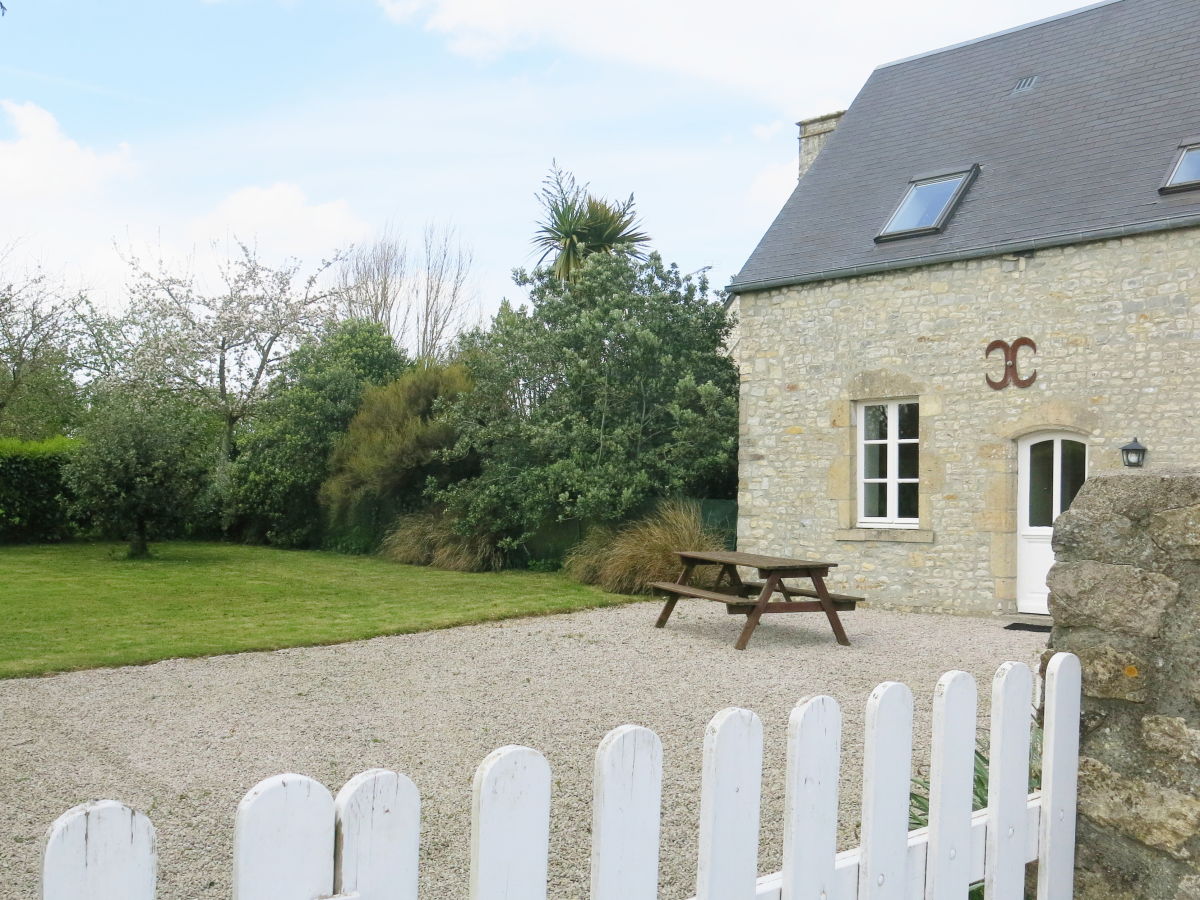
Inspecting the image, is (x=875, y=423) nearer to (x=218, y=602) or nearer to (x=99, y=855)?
(x=218, y=602)

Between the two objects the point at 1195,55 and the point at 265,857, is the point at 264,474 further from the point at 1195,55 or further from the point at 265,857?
the point at 265,857

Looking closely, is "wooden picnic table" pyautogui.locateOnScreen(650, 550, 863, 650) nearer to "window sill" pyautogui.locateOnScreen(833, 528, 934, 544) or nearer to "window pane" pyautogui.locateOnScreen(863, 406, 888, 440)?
"window sill" pyautogui.locateOnScreen(833, 528, 934, 544)

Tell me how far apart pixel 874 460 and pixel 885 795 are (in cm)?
1041

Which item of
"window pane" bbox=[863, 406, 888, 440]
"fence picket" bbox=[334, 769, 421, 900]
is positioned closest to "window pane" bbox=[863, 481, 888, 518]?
"window pane" bbox=[863, 406, 888, 440]

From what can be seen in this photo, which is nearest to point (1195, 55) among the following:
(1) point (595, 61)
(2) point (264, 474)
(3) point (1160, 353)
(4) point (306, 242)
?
(3) point (1160, 353)

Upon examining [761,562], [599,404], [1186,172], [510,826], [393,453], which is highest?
[1186,172]

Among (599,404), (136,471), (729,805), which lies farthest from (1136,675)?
(136,471)

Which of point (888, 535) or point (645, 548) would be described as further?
point (645, 548)

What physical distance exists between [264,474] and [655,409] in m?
8.76

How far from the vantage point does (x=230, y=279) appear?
24484 millimetres

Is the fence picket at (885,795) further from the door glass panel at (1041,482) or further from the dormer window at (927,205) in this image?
the dormer window at (927,205)

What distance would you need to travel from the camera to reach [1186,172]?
10023 millimetres

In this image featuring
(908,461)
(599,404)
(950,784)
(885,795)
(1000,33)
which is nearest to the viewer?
(885,795)

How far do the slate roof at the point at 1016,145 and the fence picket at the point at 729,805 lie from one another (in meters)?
9.77
